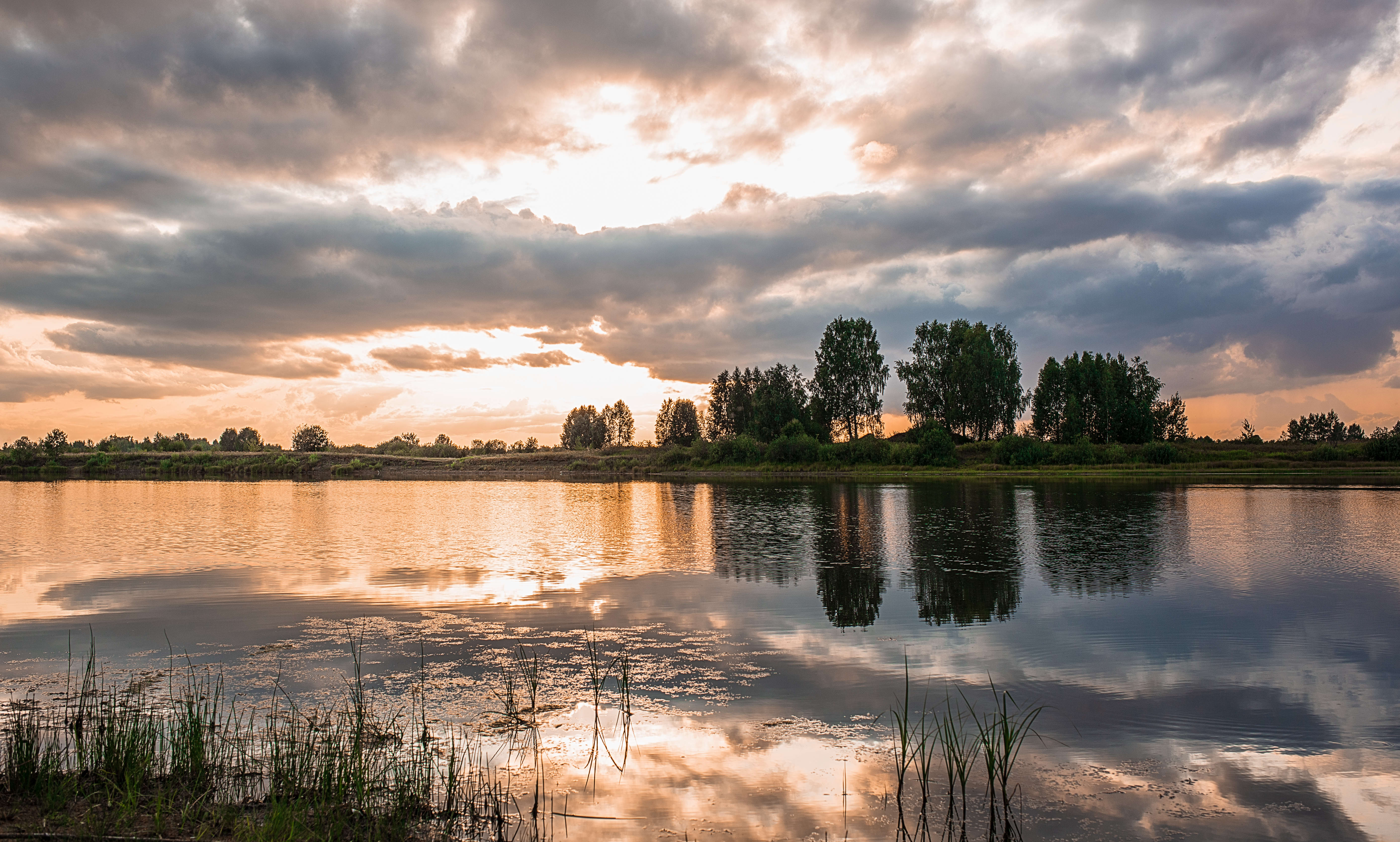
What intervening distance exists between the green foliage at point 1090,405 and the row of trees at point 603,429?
89295 mm

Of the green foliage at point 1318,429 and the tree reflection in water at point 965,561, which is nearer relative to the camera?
the tree reflection in water at point 965,561

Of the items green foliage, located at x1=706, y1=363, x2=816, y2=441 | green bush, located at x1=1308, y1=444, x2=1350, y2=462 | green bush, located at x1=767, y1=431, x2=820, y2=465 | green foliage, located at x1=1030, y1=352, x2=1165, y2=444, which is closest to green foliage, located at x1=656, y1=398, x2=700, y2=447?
green foliage, located at x1=706, y1=363, x2=816, y2=441

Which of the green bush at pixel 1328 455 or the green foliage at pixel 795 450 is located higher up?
the green foliage at pixel 795 450

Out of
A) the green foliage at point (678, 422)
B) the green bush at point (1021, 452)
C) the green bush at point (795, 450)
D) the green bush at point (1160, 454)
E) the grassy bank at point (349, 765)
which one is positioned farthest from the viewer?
the green foliage at point (678, 422)

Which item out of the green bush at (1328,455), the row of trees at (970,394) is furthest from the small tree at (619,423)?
the green bush at (1328,455)

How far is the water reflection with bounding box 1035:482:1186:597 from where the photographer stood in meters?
20.2

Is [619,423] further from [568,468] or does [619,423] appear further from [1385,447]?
[1385,447]

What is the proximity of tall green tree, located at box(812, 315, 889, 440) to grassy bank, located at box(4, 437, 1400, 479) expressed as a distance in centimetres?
759

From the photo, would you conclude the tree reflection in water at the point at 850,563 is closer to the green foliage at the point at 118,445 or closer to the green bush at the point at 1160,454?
the green bush at the point at 1160,454

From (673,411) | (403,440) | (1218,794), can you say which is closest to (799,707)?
(1218,794)

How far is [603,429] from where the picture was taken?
6796 inches

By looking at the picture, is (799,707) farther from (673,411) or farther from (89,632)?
(673,411)

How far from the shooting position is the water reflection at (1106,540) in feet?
66.4

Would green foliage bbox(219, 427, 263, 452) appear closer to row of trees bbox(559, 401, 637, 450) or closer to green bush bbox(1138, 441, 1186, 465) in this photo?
row of trees bbox(559, 401, 637, 450)
